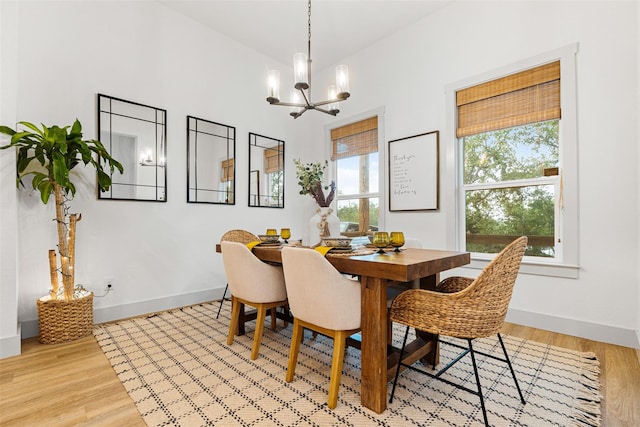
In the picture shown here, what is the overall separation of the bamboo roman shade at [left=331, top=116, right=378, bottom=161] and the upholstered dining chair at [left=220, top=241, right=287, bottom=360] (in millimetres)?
2539

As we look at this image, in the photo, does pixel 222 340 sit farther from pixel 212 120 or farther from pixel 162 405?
pixel 212 120

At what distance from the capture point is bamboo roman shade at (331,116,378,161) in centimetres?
408

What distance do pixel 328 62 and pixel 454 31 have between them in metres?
1.81

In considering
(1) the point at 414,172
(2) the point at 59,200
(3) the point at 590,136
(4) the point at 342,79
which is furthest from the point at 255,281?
(3) the point at 590,136

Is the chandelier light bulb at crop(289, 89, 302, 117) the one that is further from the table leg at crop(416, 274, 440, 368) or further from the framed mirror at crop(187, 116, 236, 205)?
the table leg at crop(416, 274, 440, 368)

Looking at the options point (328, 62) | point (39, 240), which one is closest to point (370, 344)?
point (39, 240)

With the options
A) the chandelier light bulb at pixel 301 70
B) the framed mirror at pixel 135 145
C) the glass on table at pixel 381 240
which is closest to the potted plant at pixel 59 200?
the framed mirror at pixel 135 145

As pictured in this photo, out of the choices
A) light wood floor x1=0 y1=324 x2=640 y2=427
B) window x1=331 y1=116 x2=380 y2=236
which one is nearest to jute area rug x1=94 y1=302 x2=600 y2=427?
light wood floor x1=0 y1=324 x2=640 y2=427

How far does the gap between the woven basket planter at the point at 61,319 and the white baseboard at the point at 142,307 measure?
0.23 metres

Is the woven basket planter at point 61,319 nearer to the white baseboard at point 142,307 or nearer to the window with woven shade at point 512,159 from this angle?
the white baseboard at point 142,307

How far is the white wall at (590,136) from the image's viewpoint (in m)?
2.31

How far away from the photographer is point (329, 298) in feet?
5.09

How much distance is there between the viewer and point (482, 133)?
10.2 feet

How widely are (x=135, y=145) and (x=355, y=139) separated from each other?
267 centimetres
